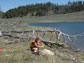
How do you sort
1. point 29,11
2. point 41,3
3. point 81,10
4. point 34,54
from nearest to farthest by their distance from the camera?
1. point 34,54
2. point 81,10
3. point 29,11
4. point 41,3

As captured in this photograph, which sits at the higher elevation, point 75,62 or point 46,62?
point 46,62

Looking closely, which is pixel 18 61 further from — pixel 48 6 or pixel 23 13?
pixel 48 6

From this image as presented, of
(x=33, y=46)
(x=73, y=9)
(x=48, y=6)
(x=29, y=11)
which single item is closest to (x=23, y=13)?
(x=29, y=11)

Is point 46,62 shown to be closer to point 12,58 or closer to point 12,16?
point 12,58

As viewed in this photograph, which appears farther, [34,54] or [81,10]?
[81,10]

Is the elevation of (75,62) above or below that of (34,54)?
below

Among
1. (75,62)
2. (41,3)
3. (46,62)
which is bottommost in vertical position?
(75,62)

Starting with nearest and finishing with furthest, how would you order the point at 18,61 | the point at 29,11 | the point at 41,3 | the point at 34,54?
the point at 18,61 → the point at 34,54 → the point at 29,11 → the point at 41,3

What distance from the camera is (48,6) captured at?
17675 cm

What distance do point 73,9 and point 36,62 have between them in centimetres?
15052

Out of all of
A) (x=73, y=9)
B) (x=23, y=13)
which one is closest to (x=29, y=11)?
(x=23, y=13)

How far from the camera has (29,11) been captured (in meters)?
171

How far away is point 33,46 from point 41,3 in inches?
7386

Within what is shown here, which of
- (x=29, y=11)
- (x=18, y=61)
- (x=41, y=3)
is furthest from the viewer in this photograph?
(x=41, y=3)
